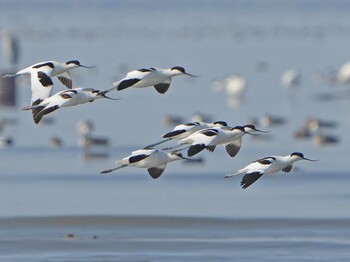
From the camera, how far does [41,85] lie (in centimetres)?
1499

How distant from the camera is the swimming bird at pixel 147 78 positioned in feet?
48.1

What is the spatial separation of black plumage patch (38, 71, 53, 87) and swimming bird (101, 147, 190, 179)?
3.18 ft

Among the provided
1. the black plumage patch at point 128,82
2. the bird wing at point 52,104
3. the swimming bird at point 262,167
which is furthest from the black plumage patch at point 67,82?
the swimming bird at point 262,167

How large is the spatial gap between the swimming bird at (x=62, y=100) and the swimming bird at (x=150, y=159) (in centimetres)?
62

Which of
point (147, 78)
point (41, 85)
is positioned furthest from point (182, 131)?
point (41, 85)

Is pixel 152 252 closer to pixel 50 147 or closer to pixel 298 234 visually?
pixel 298 234

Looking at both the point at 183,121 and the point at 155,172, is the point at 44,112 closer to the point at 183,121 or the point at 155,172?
the point at 155,172

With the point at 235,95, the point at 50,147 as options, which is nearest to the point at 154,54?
the point at 235,95

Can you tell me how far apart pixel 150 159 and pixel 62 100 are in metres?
1.00

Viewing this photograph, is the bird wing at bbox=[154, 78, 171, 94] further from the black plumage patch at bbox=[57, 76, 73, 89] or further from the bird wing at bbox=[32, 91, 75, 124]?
the bird wing at bbox=[32, 91, 75, 124]

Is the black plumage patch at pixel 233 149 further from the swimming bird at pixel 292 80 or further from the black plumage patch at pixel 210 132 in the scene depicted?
the swimming bird at pixel 292 80

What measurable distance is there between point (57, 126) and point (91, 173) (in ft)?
21.7

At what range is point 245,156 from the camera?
24.2 meters

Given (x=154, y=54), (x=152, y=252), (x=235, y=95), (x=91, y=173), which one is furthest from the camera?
(x=154, y=54)
